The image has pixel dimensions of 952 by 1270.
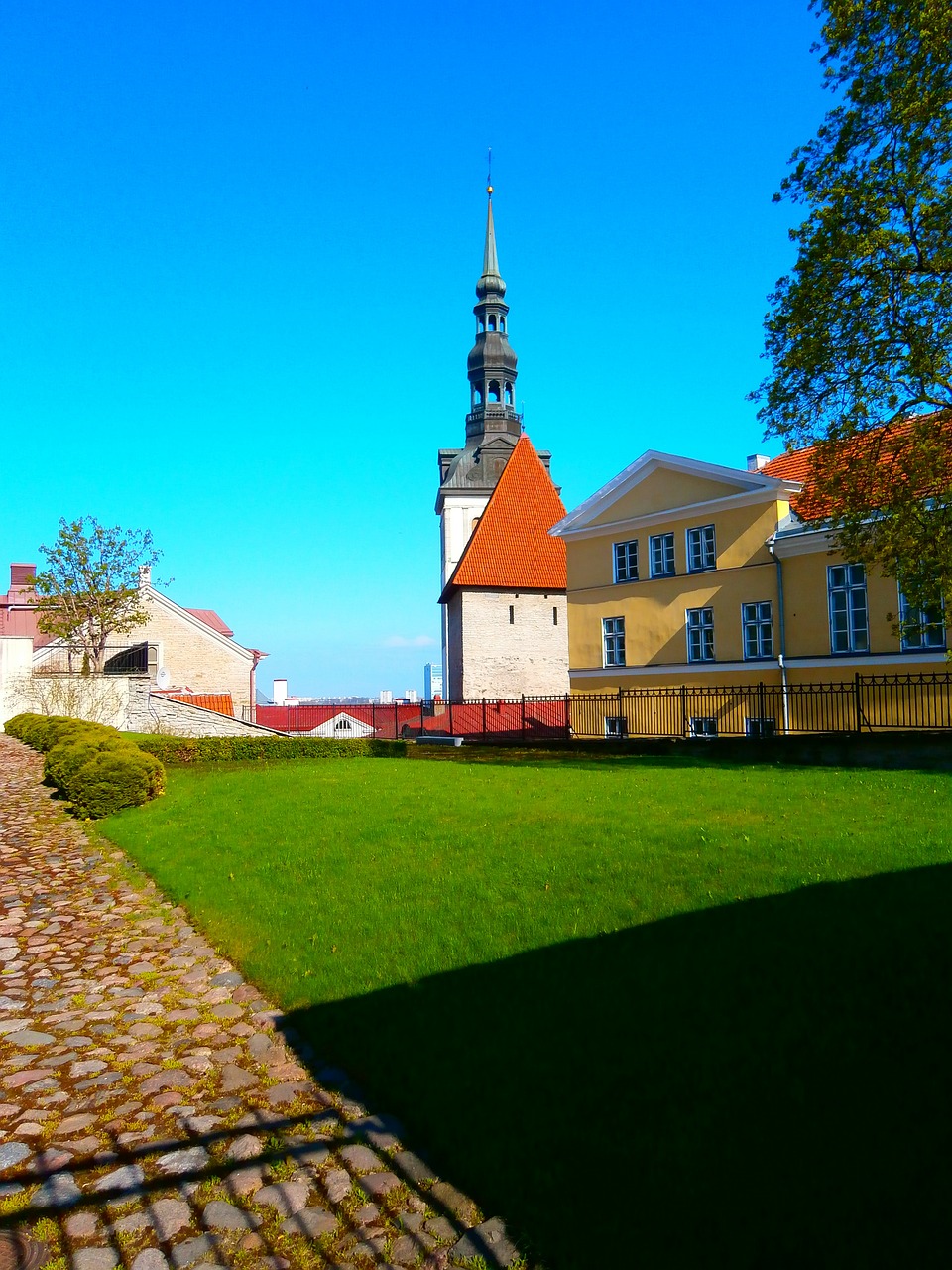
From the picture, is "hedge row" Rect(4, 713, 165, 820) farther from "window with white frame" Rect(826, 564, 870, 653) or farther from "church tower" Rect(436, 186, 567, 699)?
"church tower" Rect(436, 186, 567, 699)

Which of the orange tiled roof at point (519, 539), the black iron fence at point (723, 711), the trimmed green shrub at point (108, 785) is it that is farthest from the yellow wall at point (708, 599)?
the trimmed green shrub at point (108, 785)

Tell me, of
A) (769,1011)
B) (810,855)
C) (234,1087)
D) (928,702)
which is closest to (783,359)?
(928,702)

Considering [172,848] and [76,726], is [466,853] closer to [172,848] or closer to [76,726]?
[172,848]

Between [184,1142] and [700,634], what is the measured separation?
23092mm

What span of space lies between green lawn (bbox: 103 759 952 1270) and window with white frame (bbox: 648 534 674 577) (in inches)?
690

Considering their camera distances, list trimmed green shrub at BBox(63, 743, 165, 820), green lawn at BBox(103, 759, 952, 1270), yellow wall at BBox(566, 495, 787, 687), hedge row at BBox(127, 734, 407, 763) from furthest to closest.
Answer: yellow wall at BBox(566, 495, 787, 687)
hedge row at BBox(127, 734, 407, 763)
trimmed green shrub at BBox(63, 743, 165, 820)
green lawn at BBox(103, 759, 952, 1270)

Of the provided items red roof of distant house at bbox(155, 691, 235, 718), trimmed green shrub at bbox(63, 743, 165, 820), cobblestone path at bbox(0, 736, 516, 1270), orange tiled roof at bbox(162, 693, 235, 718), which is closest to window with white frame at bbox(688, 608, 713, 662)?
trimmed green shrub at bbox(63, 743, 165, 820)

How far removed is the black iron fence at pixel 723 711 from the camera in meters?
19.0

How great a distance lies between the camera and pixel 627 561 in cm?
2825

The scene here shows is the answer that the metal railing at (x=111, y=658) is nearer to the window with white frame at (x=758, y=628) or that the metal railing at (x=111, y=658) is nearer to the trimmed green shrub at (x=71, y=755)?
the trimmed green shrub at (x=71, y=755)

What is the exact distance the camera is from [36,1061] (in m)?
5.09

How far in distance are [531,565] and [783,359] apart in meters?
26.7

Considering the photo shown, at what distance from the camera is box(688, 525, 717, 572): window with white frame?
83.6 feet

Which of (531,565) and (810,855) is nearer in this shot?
(810,855)
